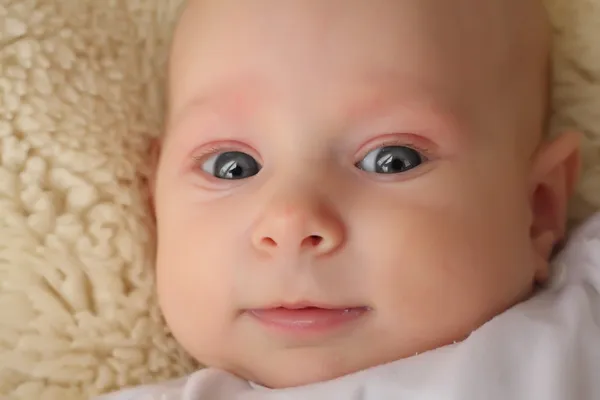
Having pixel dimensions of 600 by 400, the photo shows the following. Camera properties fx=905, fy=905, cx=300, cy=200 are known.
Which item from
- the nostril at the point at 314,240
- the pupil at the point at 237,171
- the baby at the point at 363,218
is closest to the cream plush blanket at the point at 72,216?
the baby at the point at 363,218

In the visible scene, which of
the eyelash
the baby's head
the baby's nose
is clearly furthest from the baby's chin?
the eyelash

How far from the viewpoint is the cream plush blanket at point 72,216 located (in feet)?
3.50

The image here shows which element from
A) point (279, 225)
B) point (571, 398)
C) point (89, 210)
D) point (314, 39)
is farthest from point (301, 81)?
point (571, 398)

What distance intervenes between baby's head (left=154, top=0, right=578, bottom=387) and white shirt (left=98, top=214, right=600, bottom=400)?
1.1 inches

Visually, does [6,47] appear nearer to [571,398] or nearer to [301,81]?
[301,81]

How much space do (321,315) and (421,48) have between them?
329 mm

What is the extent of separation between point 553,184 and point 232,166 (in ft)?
1.36

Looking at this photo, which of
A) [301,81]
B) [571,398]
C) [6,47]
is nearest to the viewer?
[571,398]

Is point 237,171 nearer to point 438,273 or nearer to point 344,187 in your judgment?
point 344,187

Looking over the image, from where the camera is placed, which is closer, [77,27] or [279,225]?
[279,225]

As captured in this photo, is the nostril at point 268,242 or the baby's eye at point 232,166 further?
the baby's eye at point 232,166

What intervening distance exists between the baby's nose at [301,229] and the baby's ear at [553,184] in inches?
12.8

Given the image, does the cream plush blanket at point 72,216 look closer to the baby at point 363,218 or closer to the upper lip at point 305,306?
the baby at point 363,218

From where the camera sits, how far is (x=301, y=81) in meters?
1.03
